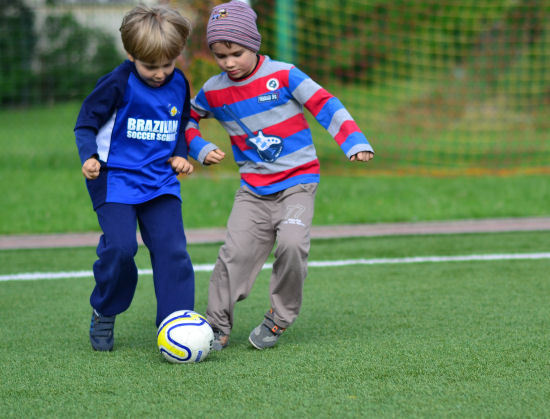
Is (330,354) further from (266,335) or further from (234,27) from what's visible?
(234,27)

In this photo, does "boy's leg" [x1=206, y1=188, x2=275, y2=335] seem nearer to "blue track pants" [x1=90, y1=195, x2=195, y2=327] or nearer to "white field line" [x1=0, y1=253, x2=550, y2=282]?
"blue track pants" [x1=90, y1=195, x2=195, y2=327]

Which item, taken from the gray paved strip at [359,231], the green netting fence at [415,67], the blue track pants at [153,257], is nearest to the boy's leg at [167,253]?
the blue track pants at [153,257]

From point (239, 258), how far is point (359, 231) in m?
3.54

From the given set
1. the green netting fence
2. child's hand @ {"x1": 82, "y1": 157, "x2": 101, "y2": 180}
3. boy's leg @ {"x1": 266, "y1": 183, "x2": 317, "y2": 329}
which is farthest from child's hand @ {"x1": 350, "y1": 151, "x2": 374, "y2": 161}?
the green netting fence

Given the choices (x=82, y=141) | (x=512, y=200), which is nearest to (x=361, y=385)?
(x=82, y=141)

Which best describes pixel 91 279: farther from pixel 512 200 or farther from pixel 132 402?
pixel 512 200

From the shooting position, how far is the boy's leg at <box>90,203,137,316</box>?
12.4 feet

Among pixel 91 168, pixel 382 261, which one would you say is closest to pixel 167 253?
pixel 91 168

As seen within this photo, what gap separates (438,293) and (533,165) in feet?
22.8

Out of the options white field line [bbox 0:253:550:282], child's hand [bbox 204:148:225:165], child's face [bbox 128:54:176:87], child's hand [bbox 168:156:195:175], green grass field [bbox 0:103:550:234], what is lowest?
green grass field [bbox 0:103:550:234]

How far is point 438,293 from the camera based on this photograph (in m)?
5.02

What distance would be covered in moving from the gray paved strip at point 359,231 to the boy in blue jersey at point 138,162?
3025 millimetres

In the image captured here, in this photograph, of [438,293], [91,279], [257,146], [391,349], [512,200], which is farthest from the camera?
[512,200]

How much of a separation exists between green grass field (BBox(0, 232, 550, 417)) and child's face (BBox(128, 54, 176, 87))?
1326 millimetres
